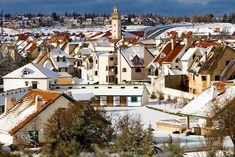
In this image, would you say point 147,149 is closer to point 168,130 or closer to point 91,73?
point 168,130

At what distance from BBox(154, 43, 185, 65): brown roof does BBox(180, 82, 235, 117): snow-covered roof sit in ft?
63.8

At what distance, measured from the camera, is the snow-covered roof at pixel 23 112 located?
32406 mm

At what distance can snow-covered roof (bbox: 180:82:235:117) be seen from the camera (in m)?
36.7

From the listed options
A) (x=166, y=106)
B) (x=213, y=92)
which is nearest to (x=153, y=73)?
(x=166, y=106)

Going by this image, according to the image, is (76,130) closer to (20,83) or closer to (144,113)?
(144,113)

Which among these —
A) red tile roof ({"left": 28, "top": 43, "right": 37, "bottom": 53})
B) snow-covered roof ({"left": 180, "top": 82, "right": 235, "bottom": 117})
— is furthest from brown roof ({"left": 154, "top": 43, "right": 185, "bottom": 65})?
red tile roof ({"left": 28, "top": 43, "right": 37, "bottom": 53})

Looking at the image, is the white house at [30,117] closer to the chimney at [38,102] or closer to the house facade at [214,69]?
the chimney at [38,102]

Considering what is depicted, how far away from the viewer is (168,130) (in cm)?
3834

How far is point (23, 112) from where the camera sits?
3356 cm

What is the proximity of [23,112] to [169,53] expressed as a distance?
2837 cm

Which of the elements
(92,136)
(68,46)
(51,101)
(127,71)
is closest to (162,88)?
(127,71)

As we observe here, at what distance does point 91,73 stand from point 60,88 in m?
13.8

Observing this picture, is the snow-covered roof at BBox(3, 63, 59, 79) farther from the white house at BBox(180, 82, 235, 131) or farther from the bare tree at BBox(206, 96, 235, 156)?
the bare tree at BBox(206, 96, 235, 156)

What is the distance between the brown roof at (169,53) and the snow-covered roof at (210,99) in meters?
19.4
